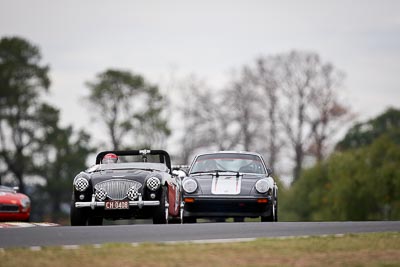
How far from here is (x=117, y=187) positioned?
20891mm

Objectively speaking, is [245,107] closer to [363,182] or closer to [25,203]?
[363,182]

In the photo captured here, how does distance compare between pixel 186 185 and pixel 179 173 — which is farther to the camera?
pixel 179 173

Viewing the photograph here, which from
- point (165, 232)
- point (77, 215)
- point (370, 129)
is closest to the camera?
point (165, 232)

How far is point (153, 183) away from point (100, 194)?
0.99 m

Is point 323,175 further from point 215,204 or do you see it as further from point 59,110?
point 215,204

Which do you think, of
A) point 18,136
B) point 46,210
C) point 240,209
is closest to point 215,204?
point 240,209

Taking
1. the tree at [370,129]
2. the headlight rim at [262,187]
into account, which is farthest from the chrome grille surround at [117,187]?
the tree at [370,129]

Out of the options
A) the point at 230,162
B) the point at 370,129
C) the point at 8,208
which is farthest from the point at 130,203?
the point at 370,129

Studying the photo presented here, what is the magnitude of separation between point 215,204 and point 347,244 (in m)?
7.88

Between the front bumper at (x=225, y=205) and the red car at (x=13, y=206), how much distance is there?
7.87 m

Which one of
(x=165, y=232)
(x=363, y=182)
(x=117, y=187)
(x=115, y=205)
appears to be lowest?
(x=165, y=232)

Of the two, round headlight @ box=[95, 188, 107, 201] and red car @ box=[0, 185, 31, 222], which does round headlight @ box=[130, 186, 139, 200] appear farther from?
red car @ box=[0, 185, 31, 222]

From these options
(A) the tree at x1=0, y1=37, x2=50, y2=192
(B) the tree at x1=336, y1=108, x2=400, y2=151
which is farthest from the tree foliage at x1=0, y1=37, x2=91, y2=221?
(B) the tree at x1=336, y1=108, x2=400, y2=151

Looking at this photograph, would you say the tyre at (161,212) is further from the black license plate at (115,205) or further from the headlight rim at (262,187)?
the headlight rim at (262,187)
